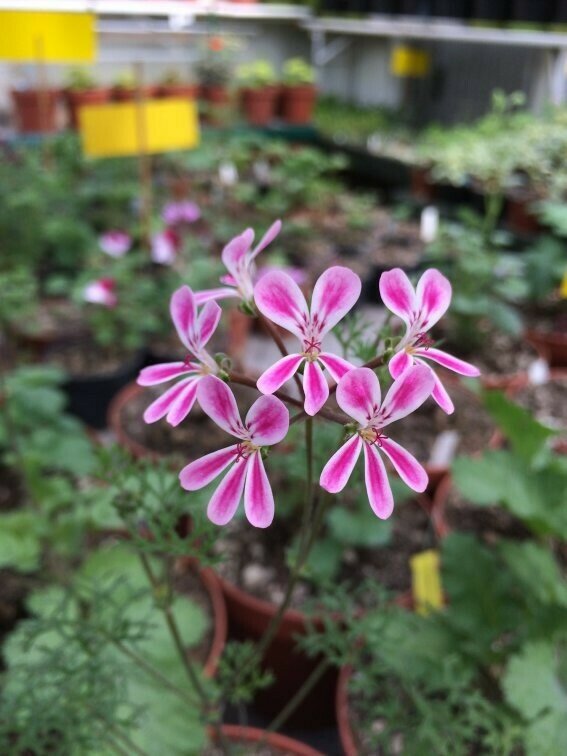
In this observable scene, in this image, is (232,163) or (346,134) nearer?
(232,163)

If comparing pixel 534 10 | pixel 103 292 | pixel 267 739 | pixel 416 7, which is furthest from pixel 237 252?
pixel 416 7

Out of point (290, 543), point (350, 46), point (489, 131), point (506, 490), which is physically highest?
point (350, 46)

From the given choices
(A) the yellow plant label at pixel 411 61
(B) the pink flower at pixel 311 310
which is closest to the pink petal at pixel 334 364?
(B) the pink flower at pixel 311 310

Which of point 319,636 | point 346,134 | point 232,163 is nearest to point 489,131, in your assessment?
point 232,163

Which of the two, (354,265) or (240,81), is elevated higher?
(240,81)

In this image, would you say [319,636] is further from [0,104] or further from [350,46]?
[350,46]

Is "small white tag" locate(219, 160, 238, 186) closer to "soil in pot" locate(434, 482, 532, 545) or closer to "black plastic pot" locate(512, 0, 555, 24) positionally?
"black plastic pot" locate(512, 0, 555, 24)

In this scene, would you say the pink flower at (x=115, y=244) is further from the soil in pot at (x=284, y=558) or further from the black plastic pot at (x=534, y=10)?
the black plastic pot at (x=534, y=10)

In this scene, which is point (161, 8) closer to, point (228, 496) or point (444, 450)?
point (444, 450)
